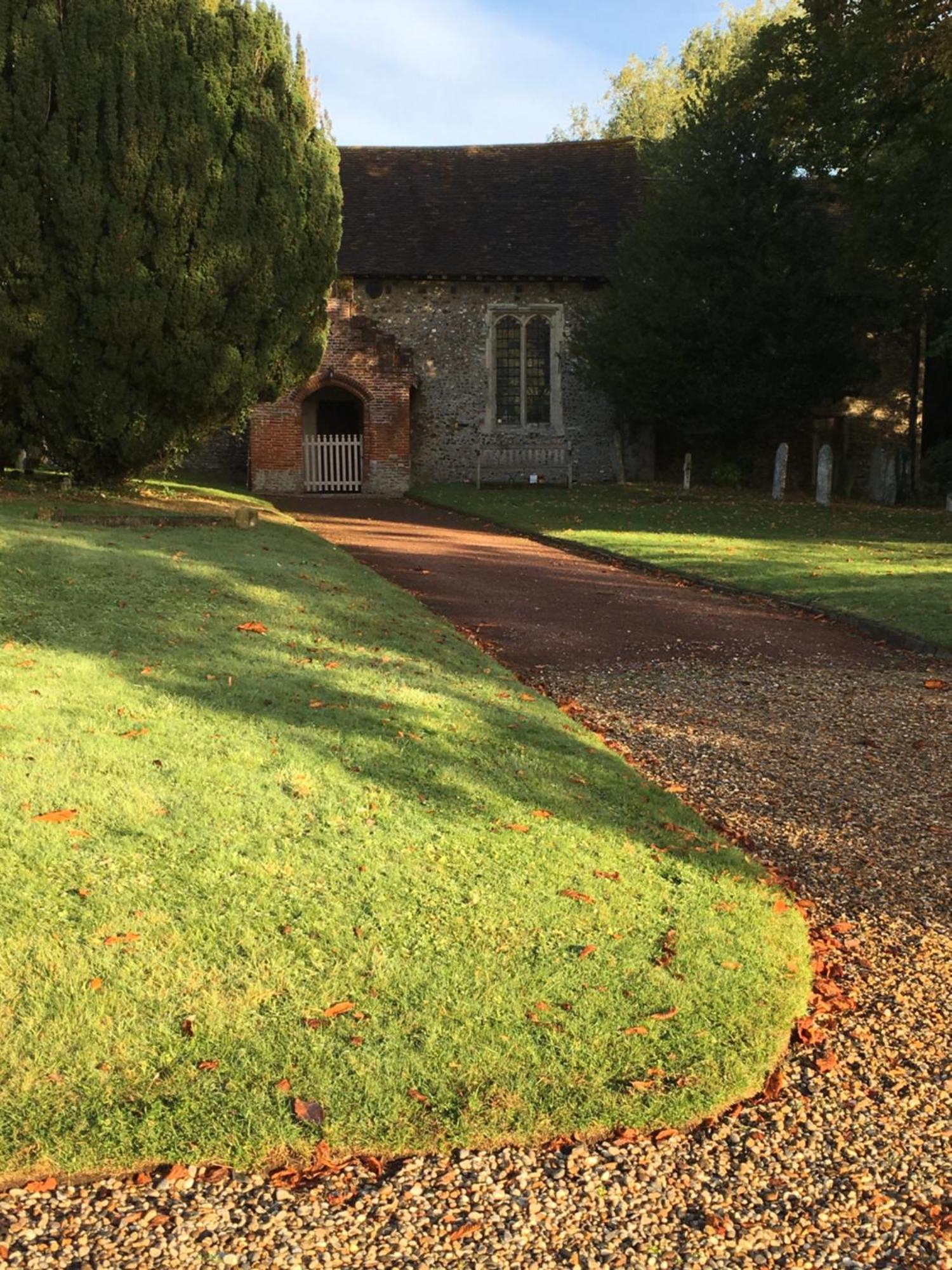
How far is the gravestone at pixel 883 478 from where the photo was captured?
27.7 metres

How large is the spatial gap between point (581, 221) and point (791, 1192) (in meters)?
32.9

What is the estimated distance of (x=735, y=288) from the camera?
27391 mm

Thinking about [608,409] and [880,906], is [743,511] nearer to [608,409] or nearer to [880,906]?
[608,409]

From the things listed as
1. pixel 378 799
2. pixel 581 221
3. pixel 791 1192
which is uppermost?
pixel 581 221

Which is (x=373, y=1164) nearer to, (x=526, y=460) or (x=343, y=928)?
(x=343, y=928)

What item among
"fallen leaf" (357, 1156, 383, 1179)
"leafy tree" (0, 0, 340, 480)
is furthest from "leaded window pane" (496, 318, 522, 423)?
"fallen leaf" (357, 1156, 383, 1179)

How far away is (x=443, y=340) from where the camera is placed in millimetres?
32688

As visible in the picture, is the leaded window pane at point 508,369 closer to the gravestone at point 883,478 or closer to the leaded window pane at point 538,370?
the leaded window pane at point 538,370

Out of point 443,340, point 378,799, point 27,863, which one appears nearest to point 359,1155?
point 27,863

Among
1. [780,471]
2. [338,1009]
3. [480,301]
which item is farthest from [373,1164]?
[480,301]

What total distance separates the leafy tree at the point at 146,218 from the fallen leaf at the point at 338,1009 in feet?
46.0

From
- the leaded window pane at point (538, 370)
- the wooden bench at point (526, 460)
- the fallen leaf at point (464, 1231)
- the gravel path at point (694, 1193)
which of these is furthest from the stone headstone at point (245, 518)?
the leaded window pane at point (538, 370)

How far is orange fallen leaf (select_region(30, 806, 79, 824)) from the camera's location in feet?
16.6

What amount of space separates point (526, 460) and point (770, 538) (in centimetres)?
1353
